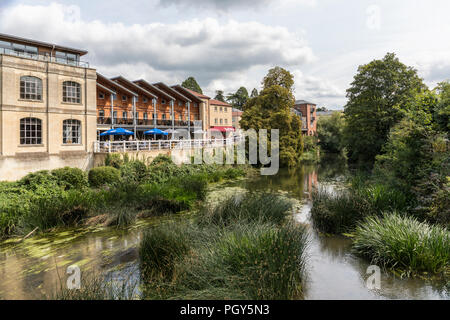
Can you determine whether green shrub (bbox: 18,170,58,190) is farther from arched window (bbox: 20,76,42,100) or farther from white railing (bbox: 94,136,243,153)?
arched window (bbox: 20,76,42,100)

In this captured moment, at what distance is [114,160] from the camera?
19.4 metres

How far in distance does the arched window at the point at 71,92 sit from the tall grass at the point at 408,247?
22.0m

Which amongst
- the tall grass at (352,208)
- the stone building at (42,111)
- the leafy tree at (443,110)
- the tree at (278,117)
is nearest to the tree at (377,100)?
the tree at (278,117)

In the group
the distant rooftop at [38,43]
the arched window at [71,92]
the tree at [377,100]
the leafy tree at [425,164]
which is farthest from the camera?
the tree at [377,100]

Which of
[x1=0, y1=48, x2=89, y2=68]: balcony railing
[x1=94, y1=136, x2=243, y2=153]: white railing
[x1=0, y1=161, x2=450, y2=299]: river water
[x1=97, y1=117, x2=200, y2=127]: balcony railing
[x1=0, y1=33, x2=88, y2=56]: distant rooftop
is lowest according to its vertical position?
[x1=0, y1=161, x2=450, y2=299]: river water

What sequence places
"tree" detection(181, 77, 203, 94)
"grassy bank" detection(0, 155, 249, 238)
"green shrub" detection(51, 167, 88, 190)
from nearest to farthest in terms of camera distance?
"grassy bank" detection(0, 155, 249, 238)
"green shrub" detection(51, 167, 88, 190)
"tree" detection(181, 77, 203, 94)

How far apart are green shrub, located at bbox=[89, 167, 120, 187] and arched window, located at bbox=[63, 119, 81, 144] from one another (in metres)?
6.18

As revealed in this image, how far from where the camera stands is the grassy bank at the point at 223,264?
4398mm

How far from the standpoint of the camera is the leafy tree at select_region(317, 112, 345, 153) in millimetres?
51562

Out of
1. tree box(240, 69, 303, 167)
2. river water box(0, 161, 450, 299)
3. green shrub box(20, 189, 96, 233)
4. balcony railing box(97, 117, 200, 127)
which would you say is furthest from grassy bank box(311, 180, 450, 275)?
balcony railing box(97, 117, 200, 127)

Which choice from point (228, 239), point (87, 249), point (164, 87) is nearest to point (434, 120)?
point (228, 239)

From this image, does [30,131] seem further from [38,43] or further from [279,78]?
[279,78]

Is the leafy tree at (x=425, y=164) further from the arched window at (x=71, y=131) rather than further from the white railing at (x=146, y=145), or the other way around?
the arched window at (x=71, y=131)
